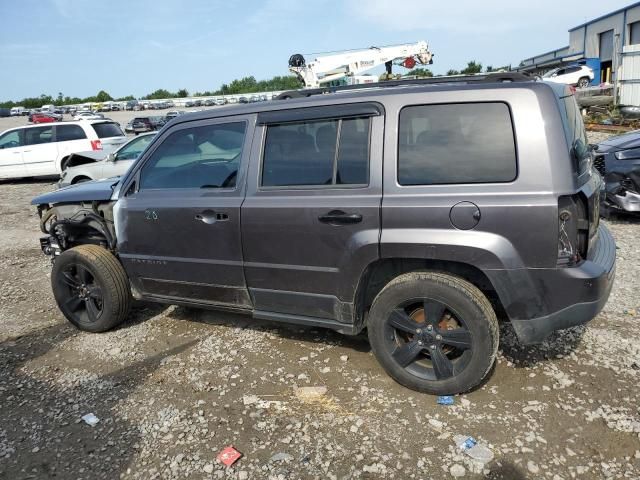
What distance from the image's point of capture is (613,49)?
109 feet

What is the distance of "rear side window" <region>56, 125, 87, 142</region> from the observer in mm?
13812

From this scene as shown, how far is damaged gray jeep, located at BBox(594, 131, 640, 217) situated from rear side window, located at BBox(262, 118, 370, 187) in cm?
487

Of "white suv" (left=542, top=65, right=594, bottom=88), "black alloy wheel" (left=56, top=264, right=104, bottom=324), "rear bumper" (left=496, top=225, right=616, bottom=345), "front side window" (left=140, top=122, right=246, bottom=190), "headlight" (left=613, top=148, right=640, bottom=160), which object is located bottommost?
"black alloy wheel" (left=56, top=264, right=104, bottom=324)

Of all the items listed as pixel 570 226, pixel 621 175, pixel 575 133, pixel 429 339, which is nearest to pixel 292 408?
pixel 429 339

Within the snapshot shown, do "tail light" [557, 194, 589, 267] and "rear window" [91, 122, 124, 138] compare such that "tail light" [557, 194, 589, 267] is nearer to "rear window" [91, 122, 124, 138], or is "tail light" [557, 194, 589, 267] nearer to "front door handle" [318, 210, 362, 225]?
"front door handle" [318, 210, 362, 225]

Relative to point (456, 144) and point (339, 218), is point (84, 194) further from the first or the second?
point (456, 144)

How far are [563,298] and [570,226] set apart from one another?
40 cm

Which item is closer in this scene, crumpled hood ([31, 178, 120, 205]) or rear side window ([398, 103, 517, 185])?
rear side window ([398, 103, 517, 185])

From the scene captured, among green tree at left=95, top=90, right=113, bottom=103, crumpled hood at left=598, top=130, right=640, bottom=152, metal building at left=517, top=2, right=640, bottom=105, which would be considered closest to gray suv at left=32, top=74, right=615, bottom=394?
crumpled hood at left=598, top=130, right=640, bottom=152

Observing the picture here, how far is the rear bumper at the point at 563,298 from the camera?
270 cm

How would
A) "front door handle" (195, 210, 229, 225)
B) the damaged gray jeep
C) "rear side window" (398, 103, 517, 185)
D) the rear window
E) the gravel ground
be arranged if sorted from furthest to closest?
the rear window, the damaged gray jeep, "front door handle" (195, 210, 229, 225), "rear side window" (398, 103, 517, 185), the gravel ground

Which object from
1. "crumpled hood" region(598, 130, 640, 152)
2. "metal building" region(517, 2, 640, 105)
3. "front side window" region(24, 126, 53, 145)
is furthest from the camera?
"metal building" region(517, 2, 640, 105)

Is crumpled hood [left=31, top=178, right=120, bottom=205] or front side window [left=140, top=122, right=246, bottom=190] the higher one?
front side window [left=140, top=122, right=246, bottom=190]

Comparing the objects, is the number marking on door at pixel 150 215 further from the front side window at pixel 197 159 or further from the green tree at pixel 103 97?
the green tree at pixel 103 97
